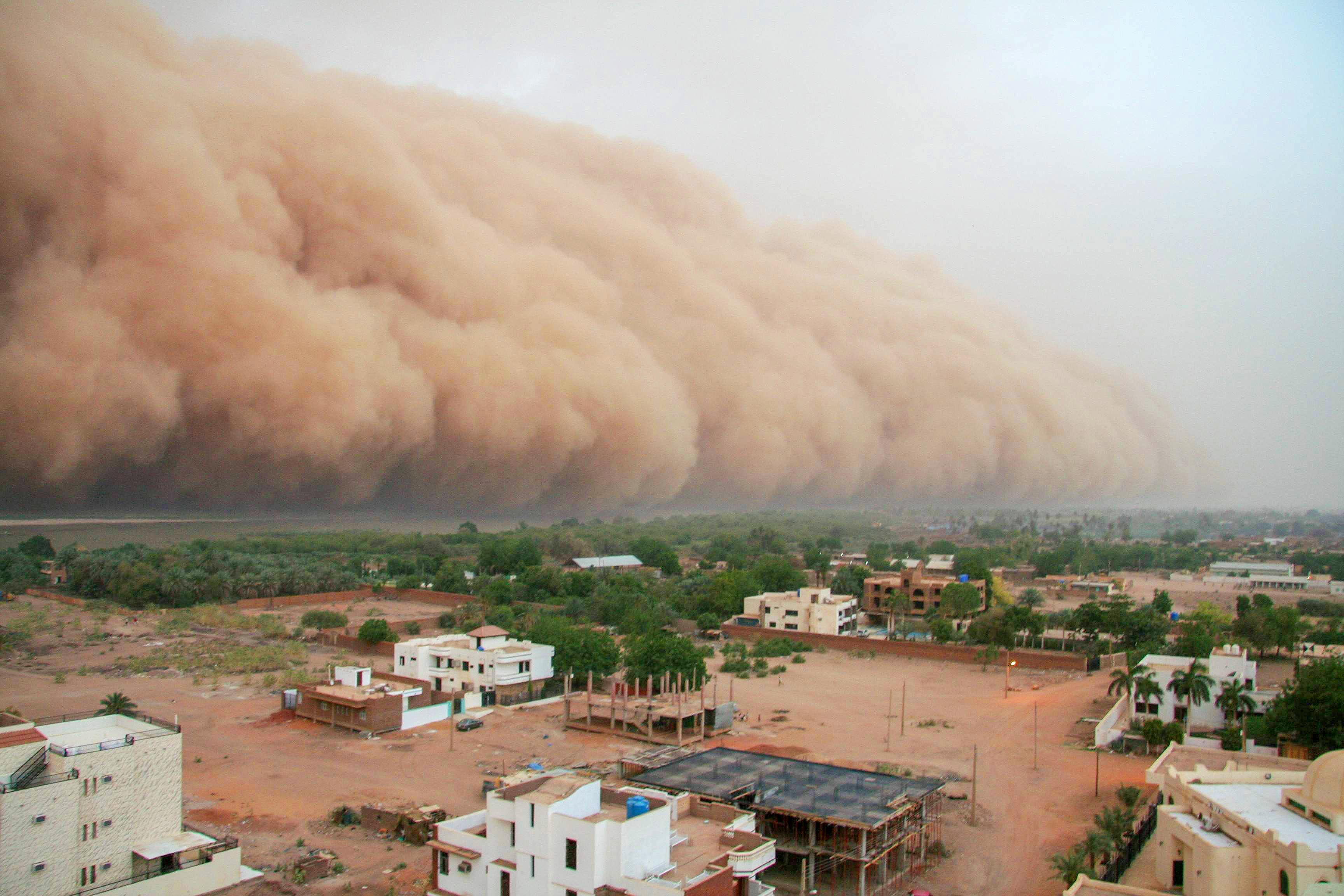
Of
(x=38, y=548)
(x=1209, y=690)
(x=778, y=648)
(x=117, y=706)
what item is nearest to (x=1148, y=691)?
(x=1209, y=690)

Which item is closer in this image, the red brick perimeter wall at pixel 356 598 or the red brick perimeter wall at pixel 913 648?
the red brick perimeter wall at pixel 913 648

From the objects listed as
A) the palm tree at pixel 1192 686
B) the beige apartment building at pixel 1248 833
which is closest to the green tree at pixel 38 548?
the palm tree at pixel 1192 686

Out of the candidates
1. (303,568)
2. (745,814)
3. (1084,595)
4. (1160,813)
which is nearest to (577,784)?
(745,814)

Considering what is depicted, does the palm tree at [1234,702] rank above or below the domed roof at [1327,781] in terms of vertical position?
below

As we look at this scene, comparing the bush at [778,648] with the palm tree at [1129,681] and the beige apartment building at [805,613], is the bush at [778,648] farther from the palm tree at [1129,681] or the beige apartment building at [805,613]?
the palm tree at [1129,681]

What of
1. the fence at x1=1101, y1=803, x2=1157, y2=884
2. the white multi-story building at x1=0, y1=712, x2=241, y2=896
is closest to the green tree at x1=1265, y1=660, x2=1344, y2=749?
the fence at x1=1101, y1=803, x2=1157, y2=884

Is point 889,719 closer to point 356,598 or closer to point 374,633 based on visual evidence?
point 374,633
